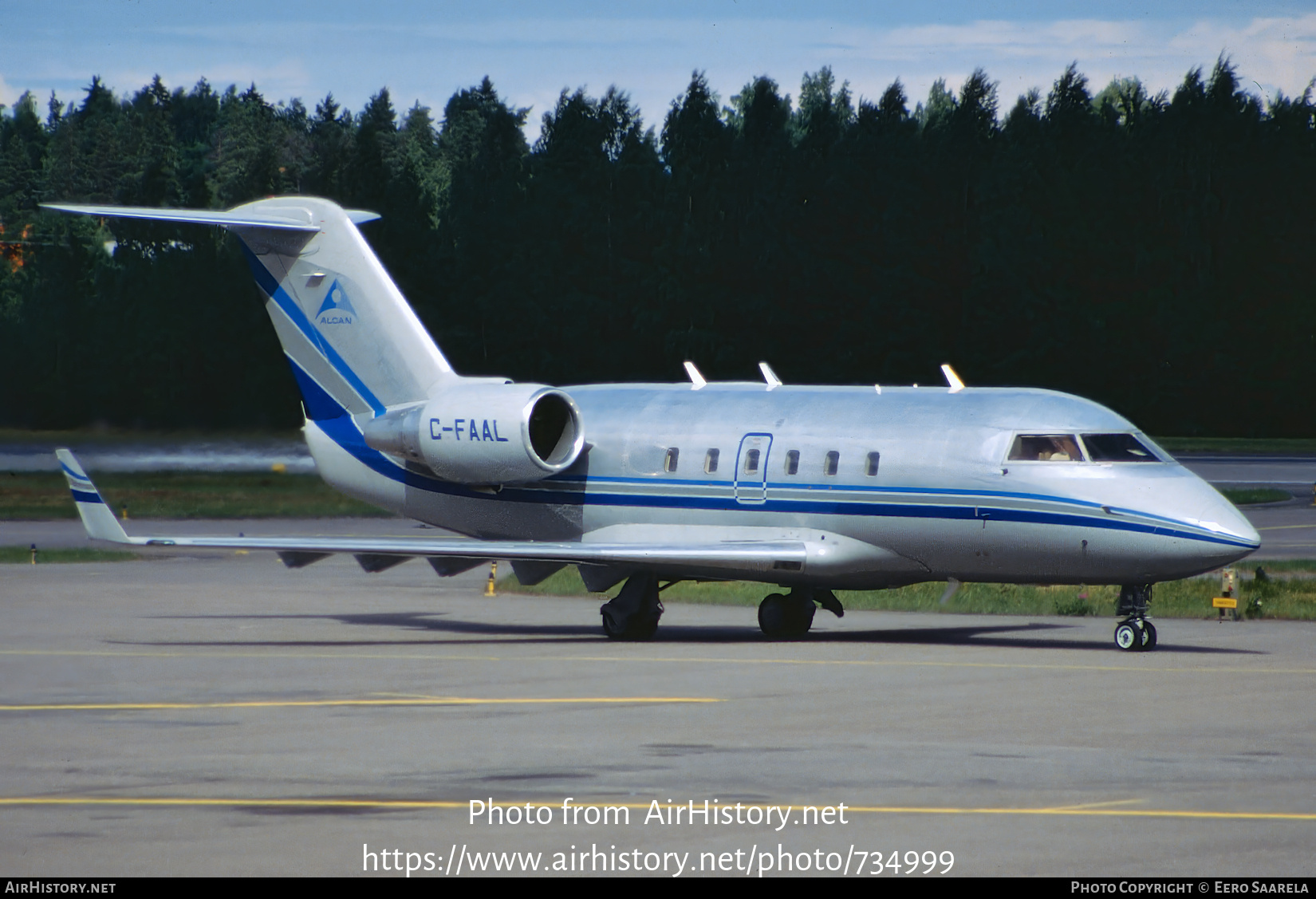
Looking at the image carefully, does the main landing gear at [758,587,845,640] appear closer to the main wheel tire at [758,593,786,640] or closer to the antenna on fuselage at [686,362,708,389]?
the main wheel tire at [758,593,786,640]

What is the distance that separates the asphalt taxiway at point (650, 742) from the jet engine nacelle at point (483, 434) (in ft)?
8.24

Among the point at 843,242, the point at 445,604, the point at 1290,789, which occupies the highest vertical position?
the point at 843,242

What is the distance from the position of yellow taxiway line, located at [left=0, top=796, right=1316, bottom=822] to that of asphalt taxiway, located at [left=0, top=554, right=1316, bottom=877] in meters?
0.04

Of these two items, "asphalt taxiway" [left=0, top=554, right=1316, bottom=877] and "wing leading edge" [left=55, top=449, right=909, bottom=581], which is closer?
"asphalt taxiway" [left=0, top=554, right=1316, bottom=877]

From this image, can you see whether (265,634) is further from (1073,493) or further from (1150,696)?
(1150,696)

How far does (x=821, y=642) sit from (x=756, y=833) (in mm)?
15007

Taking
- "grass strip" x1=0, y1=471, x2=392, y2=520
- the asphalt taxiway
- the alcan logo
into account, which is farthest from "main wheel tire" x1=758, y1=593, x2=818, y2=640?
"grass strip" x1=0, y1=471, x2=392, y2=520

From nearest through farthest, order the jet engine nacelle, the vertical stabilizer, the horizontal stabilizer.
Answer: the horizontal stabilizer < the jet engine nacelle < the vertical stabilizer

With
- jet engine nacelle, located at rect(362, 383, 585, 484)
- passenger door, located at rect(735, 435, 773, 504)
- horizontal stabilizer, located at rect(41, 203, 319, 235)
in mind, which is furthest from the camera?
jet engine nacelle, located at rect(362, 383, 585, 484)

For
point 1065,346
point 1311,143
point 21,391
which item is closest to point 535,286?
point 1065,346

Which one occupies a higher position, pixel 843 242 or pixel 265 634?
pixel 843 242

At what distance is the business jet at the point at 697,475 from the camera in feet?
81.4

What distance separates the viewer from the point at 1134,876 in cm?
1043

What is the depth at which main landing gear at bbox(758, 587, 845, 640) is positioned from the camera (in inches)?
1098
